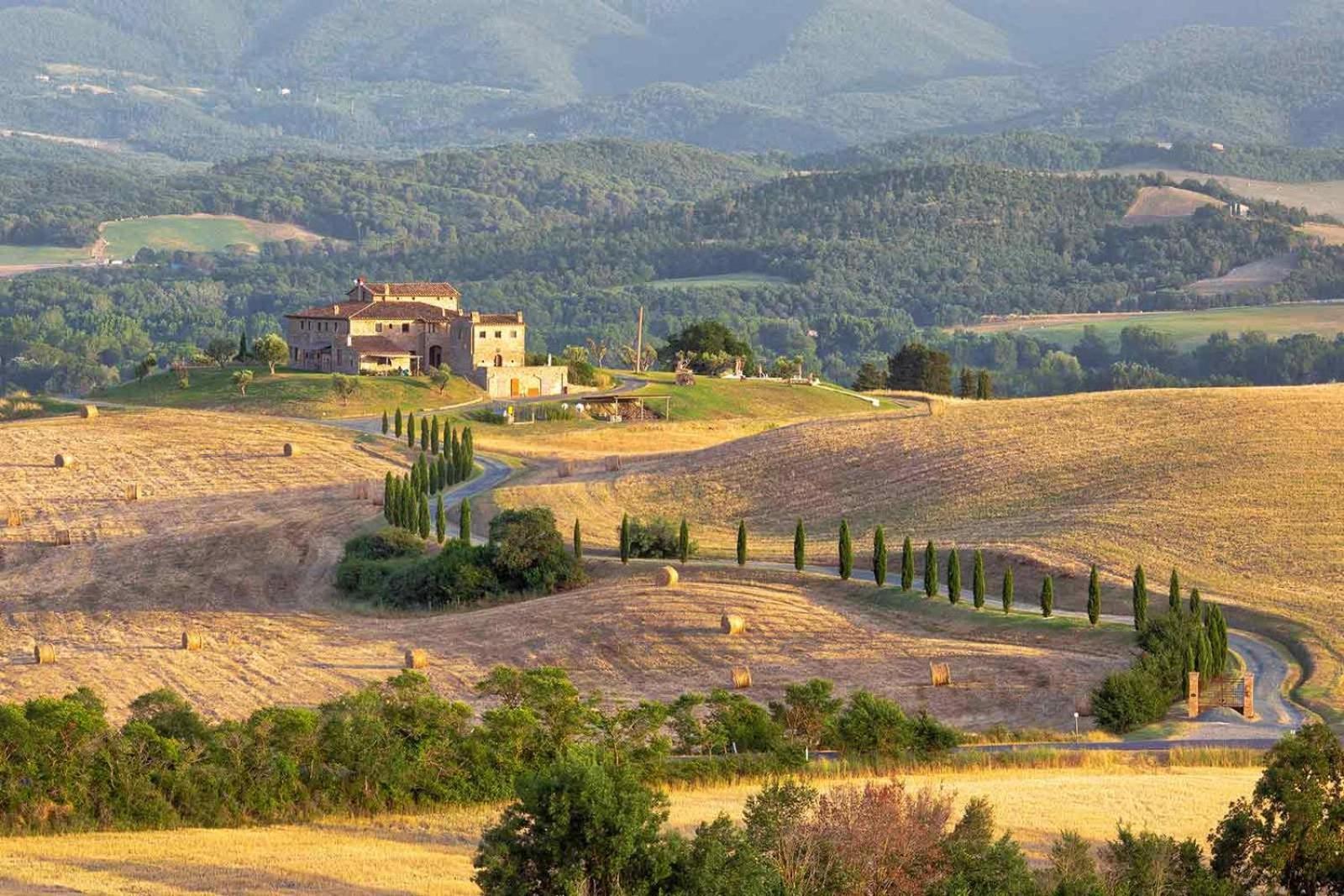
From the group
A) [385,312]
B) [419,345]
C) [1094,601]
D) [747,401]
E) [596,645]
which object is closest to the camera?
[1094,601]

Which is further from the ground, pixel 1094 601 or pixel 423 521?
pixel 1094 601

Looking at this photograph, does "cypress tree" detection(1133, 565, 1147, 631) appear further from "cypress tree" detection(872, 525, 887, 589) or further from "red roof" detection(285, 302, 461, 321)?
"red roof" detection(285, 302, 461, 321)

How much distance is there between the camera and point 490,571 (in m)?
80.6

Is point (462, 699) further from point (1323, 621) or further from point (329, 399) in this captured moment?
point (329, 399)

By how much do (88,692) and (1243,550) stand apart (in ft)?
129

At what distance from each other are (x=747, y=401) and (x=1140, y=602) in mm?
77664

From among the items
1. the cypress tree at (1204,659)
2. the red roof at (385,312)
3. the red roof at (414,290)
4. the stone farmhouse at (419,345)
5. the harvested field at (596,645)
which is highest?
the red roof at (414,290)

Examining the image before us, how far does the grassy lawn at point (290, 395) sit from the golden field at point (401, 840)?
84036mm

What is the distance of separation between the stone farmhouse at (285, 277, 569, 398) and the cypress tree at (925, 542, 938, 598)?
7034 centimetres

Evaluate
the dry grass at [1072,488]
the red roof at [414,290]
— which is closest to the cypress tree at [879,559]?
the dry grass at [1072,488]

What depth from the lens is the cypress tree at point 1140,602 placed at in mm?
62219

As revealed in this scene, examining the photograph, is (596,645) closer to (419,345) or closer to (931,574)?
(931,574)

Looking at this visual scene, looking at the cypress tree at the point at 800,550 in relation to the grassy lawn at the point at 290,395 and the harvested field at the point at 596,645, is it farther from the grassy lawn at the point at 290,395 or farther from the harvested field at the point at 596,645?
the grassy lawn at the point at 290,395

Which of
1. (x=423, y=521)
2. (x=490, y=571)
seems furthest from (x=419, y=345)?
(x=490, y=571)
